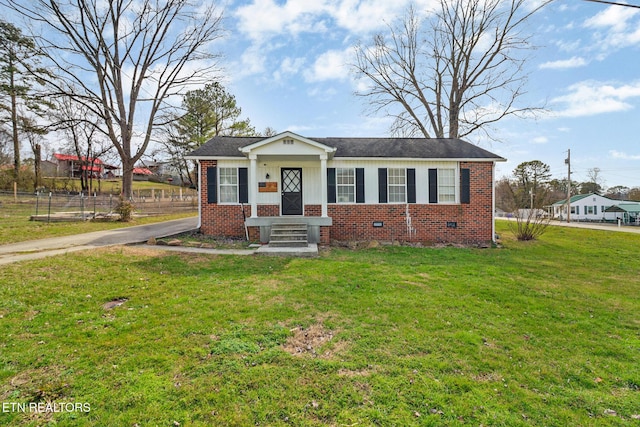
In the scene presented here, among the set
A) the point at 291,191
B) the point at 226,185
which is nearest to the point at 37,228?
the point at 226,185

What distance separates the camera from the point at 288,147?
413 inches

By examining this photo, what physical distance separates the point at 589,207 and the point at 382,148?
42900mm

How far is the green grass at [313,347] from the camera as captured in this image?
260cm

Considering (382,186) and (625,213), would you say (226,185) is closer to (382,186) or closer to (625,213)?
(382,186)

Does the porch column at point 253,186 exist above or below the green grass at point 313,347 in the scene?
above

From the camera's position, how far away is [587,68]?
44.4 feet

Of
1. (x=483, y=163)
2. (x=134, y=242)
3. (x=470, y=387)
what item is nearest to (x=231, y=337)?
(x=470, y=387)

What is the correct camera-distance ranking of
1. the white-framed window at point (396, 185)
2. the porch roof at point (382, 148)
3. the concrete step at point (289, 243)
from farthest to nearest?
1. the white-framed window at point (396, 185)
2. the porch roof at point (382, 148)
3. the concrete step at point (289, 243)

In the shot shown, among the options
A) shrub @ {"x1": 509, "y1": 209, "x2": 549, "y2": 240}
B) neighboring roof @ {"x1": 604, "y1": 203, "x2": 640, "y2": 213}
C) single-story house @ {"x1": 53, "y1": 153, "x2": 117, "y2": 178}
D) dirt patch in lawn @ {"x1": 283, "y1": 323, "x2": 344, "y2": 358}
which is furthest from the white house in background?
single-story house @ {"x1": 53, "y1": 153, "x2": 117, "y2": 178}

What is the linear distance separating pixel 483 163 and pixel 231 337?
1197 cm

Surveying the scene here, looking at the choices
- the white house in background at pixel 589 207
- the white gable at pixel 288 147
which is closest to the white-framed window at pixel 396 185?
the white gable at pixel 288 147

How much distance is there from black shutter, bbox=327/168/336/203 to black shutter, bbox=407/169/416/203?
305 cm

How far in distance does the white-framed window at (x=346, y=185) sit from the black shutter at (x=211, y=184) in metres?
4.81

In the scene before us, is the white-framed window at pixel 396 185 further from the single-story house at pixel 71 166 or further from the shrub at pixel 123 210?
the single-story house at pixel 71 166
